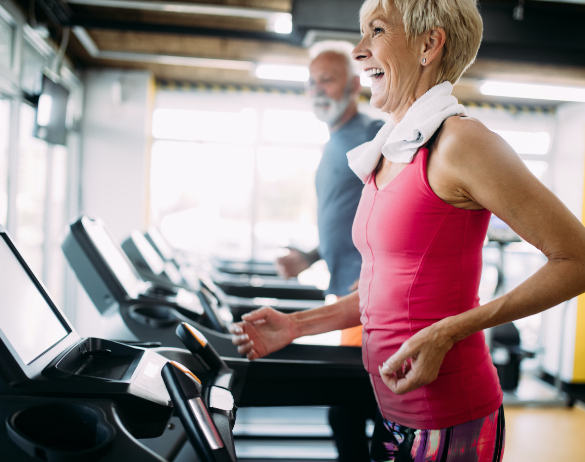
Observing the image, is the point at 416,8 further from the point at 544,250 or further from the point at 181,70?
the point at 181,70

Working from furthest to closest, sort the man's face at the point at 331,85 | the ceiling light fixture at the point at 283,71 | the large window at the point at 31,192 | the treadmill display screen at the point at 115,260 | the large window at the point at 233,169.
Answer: the large window at the point at 233,169 < the ceiling light fixture at the point at 283,71 < the large window at the point at 31,192 < the man's face at the point at 331,85 < the treadmill display screen at the point at 115,260

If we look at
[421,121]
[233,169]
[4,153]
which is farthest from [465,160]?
[233,169]

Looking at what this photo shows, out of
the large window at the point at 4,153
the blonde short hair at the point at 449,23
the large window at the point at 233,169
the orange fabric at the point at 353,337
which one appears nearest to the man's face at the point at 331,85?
the orange fabric at the point at 353,337

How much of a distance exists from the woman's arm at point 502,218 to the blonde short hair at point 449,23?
0.17 metres

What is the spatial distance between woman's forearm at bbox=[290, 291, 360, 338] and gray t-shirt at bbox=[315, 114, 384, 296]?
50 centimetres

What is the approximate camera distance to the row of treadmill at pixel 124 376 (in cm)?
70

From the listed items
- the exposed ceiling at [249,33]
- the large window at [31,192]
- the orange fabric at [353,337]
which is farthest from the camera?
the large window at [31,192]

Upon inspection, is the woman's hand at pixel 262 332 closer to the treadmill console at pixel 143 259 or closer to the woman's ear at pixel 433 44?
the woman's ear at pixel 433 44

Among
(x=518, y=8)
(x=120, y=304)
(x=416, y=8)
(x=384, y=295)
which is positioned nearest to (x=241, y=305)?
(x=120, y=304)

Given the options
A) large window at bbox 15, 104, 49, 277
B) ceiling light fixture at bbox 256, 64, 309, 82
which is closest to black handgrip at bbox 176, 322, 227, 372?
large window at bbox 15, 104, 49, 277

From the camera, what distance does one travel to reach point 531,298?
738 millimetres

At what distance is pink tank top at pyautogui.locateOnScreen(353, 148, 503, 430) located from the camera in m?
0.81

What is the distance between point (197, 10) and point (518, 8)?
2316mm

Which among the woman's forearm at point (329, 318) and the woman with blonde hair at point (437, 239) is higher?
the woman with blonde hair at point (437, 239)
